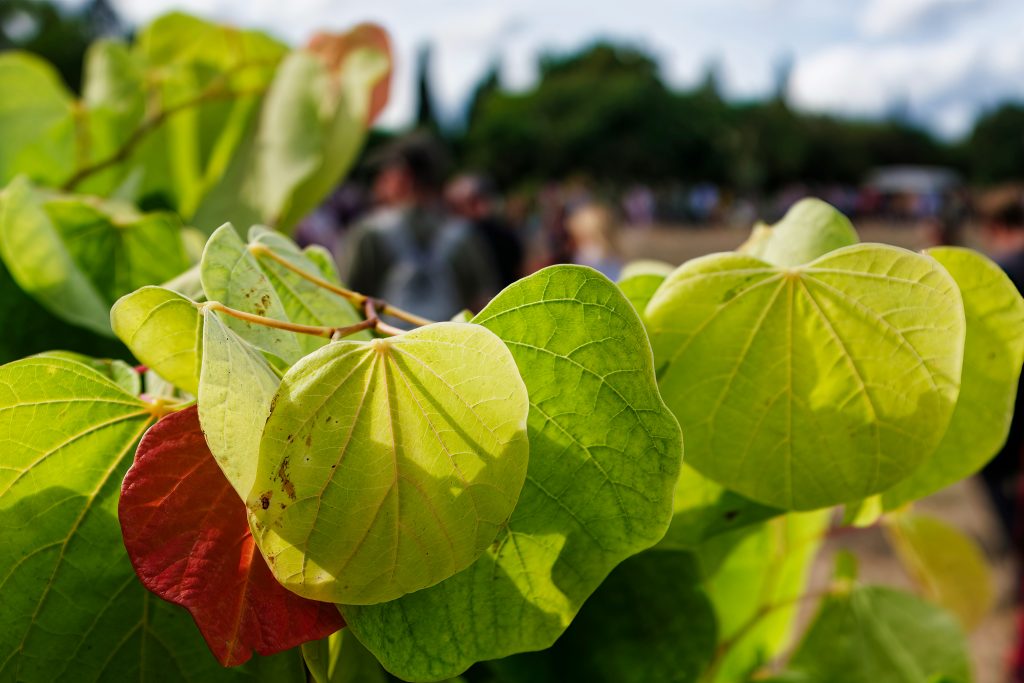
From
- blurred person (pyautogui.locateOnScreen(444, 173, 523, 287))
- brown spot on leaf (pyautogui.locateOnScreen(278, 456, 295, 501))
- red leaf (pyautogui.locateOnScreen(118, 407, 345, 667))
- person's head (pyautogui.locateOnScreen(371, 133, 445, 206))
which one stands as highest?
brown spot on leaf (pyautogui.locateOnScreen(278, 456, 295, 501))

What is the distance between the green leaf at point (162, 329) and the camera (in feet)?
0.77

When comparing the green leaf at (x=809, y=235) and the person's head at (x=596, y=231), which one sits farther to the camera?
Answer: the person's head at (x=596, y=231)

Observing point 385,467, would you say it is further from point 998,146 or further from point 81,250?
point 998,146

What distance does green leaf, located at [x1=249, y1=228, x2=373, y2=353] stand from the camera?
292mm

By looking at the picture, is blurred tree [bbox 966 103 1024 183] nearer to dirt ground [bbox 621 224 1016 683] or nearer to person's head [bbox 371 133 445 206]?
dirt ground [bbox 621 224 1016 683]

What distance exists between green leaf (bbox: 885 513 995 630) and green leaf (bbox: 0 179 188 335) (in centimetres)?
42

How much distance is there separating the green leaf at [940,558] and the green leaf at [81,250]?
0.42 m

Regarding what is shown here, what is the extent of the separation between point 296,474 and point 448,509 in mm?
37

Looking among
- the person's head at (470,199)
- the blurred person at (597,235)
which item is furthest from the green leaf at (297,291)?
the person's head at (470,199)

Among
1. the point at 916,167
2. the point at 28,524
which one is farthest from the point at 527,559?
the point at 916,167

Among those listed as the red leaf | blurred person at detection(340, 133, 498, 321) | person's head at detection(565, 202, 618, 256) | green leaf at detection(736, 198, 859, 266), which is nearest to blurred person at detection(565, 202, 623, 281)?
person's head at detection(565, 202, 618, 256)

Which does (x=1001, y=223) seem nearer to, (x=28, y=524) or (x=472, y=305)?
(x=472, y=305)

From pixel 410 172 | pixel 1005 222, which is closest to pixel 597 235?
pixel 410 172

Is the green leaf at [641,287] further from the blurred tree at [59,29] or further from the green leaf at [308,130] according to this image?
the blurred tree at [59,29]
